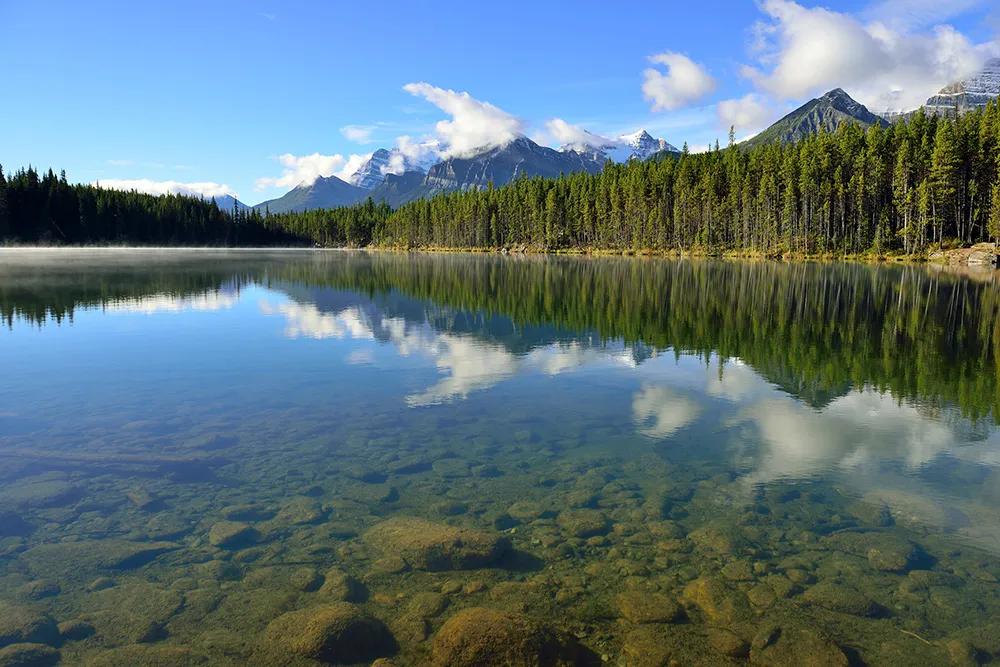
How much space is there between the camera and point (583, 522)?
396 inches

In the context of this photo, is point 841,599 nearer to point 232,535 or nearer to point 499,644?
point 499,644

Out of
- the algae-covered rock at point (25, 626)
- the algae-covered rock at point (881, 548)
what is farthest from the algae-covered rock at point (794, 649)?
the algae-covered rock at point (25, 626)

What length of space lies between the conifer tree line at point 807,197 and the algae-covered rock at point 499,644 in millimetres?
100210

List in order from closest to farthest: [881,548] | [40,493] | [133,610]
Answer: [133,610] → [881,548] → [40,493]

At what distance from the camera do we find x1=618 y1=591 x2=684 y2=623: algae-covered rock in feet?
24.6

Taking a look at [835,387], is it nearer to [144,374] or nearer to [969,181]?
[144,374]

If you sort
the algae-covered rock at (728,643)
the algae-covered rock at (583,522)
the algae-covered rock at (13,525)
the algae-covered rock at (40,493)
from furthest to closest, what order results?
the algae-covered rock at (40,493) → the algae-covered rock at (583,522) → the algae-covered rock at (13,525) → the algae-covered rock at (728,643)

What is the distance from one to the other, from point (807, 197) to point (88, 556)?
120540mm

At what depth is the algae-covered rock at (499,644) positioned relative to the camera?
21.4 ft

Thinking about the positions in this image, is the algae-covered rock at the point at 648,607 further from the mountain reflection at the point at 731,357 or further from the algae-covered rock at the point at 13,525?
the algae-covered rock at the point at 13,525

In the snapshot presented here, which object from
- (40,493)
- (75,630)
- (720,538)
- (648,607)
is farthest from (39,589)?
(720,538)

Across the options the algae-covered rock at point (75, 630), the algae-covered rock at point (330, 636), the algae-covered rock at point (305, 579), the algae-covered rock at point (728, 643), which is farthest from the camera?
the algae-covered rock at point (305, 579)

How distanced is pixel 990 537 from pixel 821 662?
522 centimetres

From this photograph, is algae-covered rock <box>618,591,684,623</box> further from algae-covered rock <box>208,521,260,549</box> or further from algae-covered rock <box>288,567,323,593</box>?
algae-covered rock <box>208,521,260,549</box>
